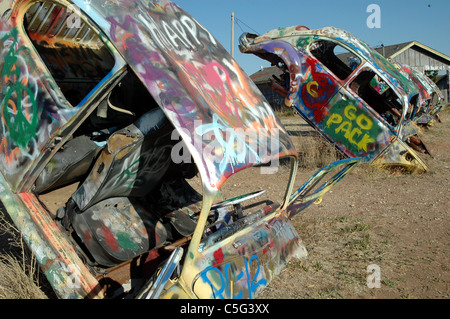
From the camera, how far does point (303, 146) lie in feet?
29.3

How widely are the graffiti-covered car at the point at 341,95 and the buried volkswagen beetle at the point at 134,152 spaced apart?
352 cm

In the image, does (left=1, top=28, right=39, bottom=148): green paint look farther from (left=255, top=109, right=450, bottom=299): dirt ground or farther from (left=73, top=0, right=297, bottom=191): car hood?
(left=255, top=109, right=450, bottom=299): dirt ground

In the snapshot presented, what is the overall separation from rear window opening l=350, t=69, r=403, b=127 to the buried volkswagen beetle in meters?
5.23

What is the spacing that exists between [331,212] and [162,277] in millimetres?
3820

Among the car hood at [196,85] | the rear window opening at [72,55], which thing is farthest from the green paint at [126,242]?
the rear window opening at [72,55]

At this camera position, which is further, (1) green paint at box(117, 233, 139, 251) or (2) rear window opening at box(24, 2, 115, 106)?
(2) rear window opening at box(24, 2, 115, 106)

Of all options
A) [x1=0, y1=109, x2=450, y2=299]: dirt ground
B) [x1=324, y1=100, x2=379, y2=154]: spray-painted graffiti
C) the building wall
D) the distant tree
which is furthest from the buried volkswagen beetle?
the distant tree

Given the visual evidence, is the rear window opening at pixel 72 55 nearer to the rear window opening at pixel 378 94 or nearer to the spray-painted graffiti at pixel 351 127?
the spray-painted graffiti at pixel 351 127

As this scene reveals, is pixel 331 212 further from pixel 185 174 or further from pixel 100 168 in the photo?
pixel 100 168

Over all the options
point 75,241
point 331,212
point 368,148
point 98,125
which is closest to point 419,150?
point 368,148

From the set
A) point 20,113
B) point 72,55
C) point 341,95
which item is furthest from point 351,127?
point 20,113

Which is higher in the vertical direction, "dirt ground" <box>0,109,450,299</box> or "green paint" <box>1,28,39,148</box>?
"green paint" <box>1,28,39,148</box>

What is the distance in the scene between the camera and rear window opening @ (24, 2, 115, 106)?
160 inches
